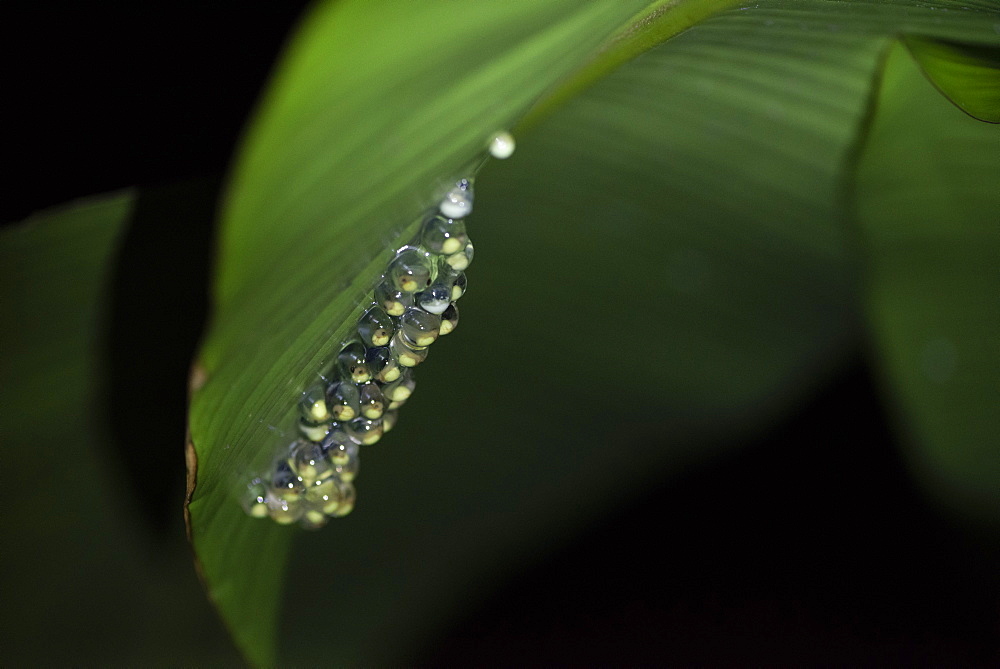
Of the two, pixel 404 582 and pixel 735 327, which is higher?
pixel 735 327

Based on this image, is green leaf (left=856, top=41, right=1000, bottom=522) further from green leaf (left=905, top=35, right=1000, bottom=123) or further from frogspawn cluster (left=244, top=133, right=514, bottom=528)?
frogspawn cluster (left=244, top=133, right=514, bottom=528)

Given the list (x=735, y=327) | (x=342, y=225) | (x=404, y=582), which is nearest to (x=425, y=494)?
(x=404, y=582)

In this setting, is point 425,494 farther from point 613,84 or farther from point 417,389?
point 613,84

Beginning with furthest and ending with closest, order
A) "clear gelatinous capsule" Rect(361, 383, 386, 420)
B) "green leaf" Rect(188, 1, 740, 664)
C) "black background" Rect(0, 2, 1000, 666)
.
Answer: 1. "black background" Rect(0, 2, 1000, 666)
2. "clear gelatinous capsule" Rect(361, 383, 386, 420)
3. "green leaf" Rect(188, 1, 740, 664)

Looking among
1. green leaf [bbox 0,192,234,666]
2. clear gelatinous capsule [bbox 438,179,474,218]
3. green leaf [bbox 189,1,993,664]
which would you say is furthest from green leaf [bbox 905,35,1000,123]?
green leaf [bbox 0,192,234,666]

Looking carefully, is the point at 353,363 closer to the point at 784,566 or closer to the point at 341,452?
the point at 341,452

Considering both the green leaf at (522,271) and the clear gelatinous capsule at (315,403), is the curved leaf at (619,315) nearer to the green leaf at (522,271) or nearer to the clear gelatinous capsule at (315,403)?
the green leaf at (522,271)

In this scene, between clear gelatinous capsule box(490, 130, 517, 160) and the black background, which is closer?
clear gelatinous capsule box(490, 130, 517, 160)
